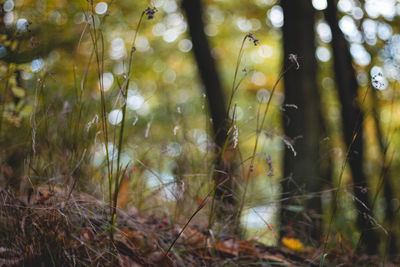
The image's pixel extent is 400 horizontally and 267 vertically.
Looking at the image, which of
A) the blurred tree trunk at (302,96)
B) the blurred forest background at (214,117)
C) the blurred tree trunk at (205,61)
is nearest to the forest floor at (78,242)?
the blurred forest background at (214,117)

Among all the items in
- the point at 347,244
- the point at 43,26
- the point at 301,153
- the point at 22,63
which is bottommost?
the point at 347,244

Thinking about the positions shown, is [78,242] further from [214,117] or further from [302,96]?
[214,117]

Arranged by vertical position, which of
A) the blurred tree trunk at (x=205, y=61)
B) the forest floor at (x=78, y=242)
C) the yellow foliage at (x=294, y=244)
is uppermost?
the blurred tree trunk at (x=205, y=61)

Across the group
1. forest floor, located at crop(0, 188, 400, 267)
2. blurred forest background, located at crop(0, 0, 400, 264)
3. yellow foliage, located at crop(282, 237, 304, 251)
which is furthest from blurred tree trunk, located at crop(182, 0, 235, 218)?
forest floor, located at crop(0, 188, 400, 267)

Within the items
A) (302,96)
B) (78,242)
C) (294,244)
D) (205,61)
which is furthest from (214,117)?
(78,242)

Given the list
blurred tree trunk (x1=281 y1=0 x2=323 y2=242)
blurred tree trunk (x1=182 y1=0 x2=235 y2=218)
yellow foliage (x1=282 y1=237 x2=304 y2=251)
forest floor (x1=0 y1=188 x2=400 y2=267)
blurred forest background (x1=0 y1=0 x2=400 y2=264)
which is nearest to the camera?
forest floor (x1=0 y1=188 x2=400 y2=267)

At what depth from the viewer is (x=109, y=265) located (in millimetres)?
1063

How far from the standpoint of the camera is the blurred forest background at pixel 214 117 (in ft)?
4.27

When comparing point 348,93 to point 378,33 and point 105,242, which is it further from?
point 105,242

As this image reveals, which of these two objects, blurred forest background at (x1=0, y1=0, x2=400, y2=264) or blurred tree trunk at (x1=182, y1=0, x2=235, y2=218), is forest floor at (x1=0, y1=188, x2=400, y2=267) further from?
blurred tree trunk at (x1=182, y1=0, x2=235, y2=218)

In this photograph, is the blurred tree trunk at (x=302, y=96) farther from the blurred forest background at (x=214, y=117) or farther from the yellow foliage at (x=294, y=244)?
the yellow foliage at (x=294, y=244)

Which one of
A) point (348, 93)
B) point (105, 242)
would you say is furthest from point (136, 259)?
point (348, 93)

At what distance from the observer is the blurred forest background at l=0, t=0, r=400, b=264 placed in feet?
4.27

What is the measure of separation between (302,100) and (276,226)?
4.18 ft
